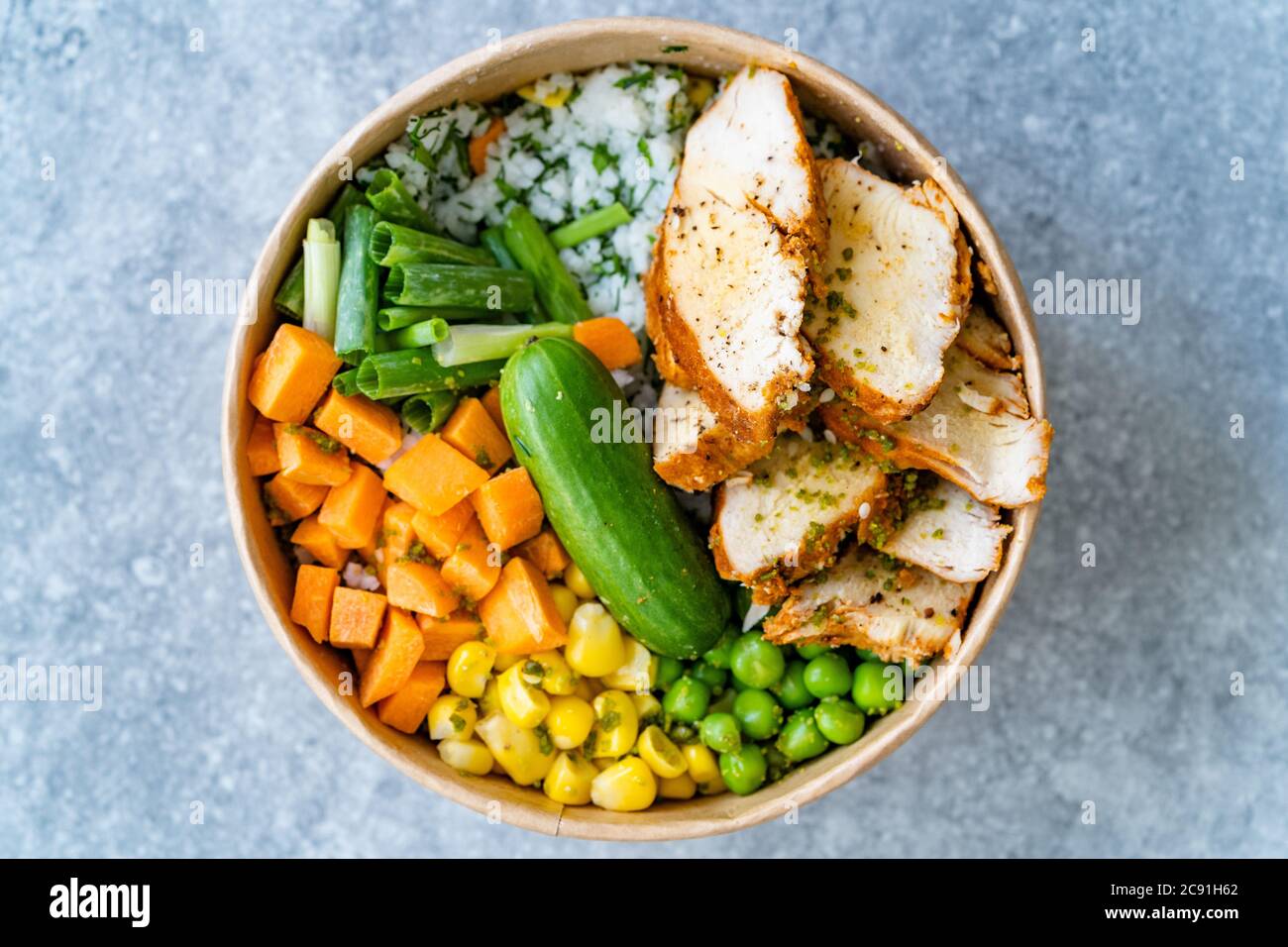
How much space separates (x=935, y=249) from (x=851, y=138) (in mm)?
439

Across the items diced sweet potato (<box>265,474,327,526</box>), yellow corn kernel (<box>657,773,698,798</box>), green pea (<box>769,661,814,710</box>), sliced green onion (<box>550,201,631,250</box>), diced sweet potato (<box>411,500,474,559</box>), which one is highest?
sliced green onion (<box>550,201,631,250</box>)

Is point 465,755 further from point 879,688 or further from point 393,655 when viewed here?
point 879,688

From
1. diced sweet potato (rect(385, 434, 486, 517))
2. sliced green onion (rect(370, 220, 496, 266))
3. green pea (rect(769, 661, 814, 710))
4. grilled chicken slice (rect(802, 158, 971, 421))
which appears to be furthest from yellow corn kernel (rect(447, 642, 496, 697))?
grilled chicken slice (rect(802, 158, 971, 421))

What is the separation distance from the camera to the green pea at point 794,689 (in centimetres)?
285

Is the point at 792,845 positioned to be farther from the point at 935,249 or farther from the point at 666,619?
the point at 935,249

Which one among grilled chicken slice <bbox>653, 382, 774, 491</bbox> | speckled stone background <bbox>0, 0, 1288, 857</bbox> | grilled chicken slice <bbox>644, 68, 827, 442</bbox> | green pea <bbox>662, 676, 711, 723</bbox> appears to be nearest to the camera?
grilled chicken slice <bbox>644, 68, 827, 442</bbox>

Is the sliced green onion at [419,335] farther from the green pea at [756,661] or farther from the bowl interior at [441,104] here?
the green pea at [756,661]

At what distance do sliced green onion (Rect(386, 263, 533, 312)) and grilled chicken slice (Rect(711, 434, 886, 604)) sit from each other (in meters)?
0.71

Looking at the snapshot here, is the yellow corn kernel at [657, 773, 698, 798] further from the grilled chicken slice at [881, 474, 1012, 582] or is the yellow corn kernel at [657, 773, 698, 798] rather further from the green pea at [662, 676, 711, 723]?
the grilled chicken slice at [881, 474, 1012, 582]

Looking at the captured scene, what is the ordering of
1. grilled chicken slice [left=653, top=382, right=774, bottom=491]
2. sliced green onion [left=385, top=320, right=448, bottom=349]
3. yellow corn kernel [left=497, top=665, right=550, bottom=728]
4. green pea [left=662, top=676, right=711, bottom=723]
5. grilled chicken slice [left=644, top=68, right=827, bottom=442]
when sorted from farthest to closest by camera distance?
1. green pea [left=662, top=676, right=711, bottom=723]
2. yellow corn kernel [left=497, top=665, right=550, bottom=728]
3. sliced green onion [left=385, top=320, right=448, bottom=349]
4. grilled chicken slice [left=653, top=382, right=774, bottom=491]
5. grilled chicken slice [left=644, top=68, right=827, bottom=442]

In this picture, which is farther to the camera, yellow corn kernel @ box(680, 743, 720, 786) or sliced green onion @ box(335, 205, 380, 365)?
yellow corn kernel @ box(680, 743, 720, 786)

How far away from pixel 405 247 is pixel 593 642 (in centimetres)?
105

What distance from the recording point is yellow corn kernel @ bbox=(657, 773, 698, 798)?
284 cm

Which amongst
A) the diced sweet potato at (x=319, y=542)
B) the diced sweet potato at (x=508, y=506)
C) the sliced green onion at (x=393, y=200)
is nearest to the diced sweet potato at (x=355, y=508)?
the diced sweet potato at (x=319, y=542)
